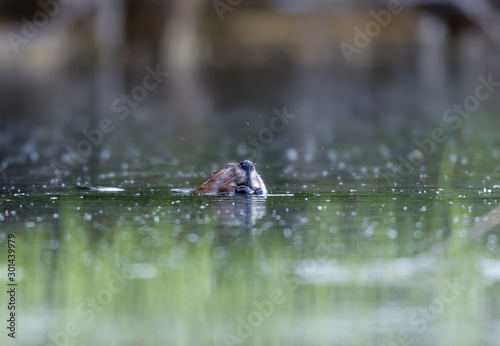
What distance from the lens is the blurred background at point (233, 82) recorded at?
580 inches

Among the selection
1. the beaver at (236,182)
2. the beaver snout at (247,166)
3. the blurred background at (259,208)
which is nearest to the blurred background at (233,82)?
the blurred background at (259,208)

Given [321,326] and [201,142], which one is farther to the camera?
[201,142]

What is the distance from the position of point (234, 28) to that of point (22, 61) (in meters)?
7.00

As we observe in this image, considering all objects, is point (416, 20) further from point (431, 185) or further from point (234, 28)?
point (431, 185)

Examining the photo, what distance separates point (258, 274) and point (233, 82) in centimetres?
2302

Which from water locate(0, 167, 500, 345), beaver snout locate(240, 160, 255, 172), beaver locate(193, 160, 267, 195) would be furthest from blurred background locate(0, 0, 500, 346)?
beaver snout locate(240, 160, 255, 172)

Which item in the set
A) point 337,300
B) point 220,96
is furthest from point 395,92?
point 337,300

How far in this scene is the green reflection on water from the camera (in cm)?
545

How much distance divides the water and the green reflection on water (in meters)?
0.01

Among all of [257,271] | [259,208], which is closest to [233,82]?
[259,208]

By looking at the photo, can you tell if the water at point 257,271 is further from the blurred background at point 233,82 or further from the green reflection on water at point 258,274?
the blurred background at point 233,82

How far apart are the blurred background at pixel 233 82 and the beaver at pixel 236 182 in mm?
2112

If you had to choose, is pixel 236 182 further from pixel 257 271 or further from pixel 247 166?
pixel 257 271

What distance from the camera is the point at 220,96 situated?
81.6 ft
